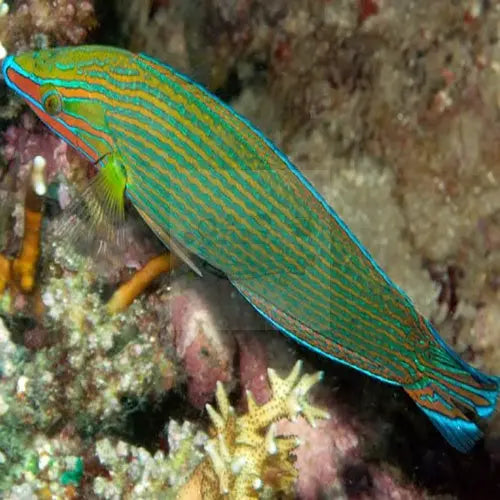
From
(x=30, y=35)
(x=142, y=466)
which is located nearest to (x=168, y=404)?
(x=142, y=466)

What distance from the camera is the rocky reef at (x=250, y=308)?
10.3 ft

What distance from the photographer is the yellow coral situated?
319 cm

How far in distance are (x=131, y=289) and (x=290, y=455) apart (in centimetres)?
156

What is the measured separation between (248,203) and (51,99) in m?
1.14

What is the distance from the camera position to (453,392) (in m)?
2.77

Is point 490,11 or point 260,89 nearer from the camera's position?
point 490,11

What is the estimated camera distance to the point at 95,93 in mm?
2795

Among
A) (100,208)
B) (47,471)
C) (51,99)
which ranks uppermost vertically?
(51,99)

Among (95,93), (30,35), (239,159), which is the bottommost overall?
(30,35)

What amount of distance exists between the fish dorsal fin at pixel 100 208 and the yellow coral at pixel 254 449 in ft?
4.00

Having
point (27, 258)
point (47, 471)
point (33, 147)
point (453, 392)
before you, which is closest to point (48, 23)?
point (33, 147)

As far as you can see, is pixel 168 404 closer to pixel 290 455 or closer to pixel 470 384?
pixel 290 455

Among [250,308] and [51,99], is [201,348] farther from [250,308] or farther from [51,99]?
[51,99]

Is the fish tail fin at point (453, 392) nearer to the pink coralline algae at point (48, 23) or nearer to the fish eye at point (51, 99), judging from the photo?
the fish eye at point (51, 99)
